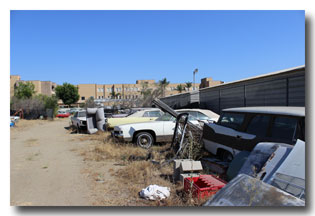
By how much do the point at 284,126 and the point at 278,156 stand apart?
0.99m

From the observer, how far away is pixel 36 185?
5.03m

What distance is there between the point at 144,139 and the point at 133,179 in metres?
3.56

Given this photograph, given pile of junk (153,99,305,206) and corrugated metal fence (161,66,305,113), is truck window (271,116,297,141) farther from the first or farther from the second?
corrugated metal fence (161,66,305,113)

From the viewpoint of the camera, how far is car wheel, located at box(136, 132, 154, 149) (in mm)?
8688

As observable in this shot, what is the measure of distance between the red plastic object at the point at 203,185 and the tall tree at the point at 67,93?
216 feet

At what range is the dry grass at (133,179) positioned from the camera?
160 inches

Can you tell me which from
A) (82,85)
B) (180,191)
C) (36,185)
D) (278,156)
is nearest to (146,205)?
(180,191)

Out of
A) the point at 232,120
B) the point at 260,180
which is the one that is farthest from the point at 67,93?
the point at 260,180

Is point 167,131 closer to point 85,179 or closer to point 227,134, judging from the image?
point 227,134

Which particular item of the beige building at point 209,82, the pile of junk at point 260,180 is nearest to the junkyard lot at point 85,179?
the pile of junk at point 260,180

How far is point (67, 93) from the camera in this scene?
65375mm

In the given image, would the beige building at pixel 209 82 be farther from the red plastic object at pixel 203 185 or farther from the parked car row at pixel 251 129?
the red plastic object at pixel 203 185

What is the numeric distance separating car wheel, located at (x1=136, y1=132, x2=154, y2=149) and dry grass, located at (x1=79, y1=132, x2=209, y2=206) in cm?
68
